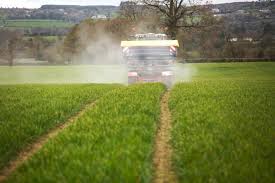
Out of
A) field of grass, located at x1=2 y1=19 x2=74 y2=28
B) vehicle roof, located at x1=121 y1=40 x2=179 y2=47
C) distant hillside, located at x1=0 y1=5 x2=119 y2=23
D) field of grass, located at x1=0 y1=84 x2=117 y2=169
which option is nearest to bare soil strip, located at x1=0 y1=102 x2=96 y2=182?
field of grass, located at x1=0 y1=84 x2=117 y2=169

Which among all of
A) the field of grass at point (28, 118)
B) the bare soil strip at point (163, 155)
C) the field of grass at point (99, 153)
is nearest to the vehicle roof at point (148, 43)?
the field of grass at point (28, 118)

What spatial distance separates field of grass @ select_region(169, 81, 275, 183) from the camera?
7.70 meters

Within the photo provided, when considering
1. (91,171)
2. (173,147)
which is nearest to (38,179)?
(91,171)

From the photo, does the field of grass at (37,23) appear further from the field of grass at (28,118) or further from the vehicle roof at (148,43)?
the field of grass at (28,118)

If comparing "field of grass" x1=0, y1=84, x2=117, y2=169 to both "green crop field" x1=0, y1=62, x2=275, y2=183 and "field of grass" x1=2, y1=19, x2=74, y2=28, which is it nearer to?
"green crop field" x1=0, y1=62, x2=275, y2=183

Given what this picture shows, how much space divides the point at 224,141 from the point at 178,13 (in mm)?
46657

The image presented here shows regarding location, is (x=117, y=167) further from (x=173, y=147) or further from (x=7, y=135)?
(x=7, y=135)

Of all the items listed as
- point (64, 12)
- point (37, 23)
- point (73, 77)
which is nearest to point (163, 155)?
point (73, 77)

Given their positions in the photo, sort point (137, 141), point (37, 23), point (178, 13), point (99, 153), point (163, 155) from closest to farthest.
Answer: point (99, 153), point (163, 155), point (137, 141), point (178, 13), point (37, 23)

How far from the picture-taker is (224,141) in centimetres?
1009

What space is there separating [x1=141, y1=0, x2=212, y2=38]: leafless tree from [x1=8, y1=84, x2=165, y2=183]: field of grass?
41186 mm

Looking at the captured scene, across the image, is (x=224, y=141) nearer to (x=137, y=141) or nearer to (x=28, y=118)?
(x=137, y=141)

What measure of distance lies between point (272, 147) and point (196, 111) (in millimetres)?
5133

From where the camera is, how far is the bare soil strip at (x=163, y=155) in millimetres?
8117
